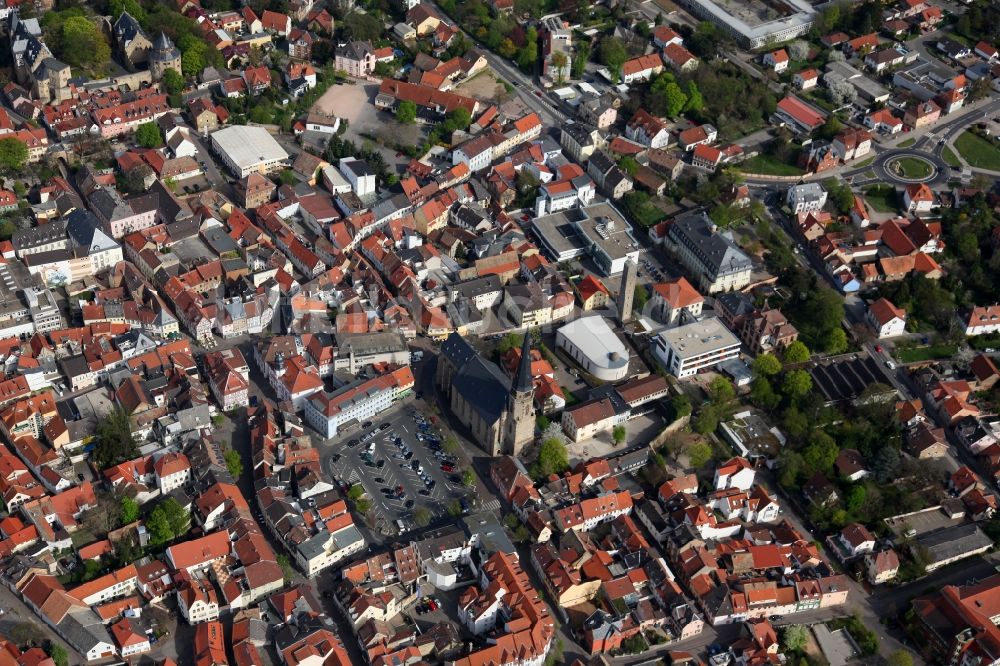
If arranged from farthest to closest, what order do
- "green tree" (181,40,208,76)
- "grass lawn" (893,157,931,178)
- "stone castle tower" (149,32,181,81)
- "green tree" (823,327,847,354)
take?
"green tree" (181,40,208,76), "stone castle tower" (149,32,181,81), "grass lawn" (893,157,931,178), "green tree" (823,327,847,354)

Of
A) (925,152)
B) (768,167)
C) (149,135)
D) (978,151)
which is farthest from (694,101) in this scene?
(149,135)

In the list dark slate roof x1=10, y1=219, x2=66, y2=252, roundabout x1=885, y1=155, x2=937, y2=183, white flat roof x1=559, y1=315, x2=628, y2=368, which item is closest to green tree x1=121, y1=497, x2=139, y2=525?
dark slate roof x1=10, y1=219, x2=66, y2=252

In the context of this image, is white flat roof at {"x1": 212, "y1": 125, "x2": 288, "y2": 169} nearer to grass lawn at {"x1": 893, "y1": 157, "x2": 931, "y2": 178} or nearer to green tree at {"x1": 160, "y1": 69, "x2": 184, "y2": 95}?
green tree at {"x1": 160, "y1": 69, "x2": 184, "y2": 95}

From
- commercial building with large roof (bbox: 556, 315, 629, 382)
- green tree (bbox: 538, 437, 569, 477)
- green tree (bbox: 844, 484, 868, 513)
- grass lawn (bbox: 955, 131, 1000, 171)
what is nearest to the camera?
green tree (bbox: 844, 484, 868, 513)

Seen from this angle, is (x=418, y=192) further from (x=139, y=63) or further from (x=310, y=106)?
(x=139, y=63)

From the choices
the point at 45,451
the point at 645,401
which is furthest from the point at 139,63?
the point at 645,401

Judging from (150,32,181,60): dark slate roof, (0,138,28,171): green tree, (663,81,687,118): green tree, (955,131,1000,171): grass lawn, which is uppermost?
(150,32,181,60): dark slate roof

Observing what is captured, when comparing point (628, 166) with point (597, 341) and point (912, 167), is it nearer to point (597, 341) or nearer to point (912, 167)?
point (597, 341)
